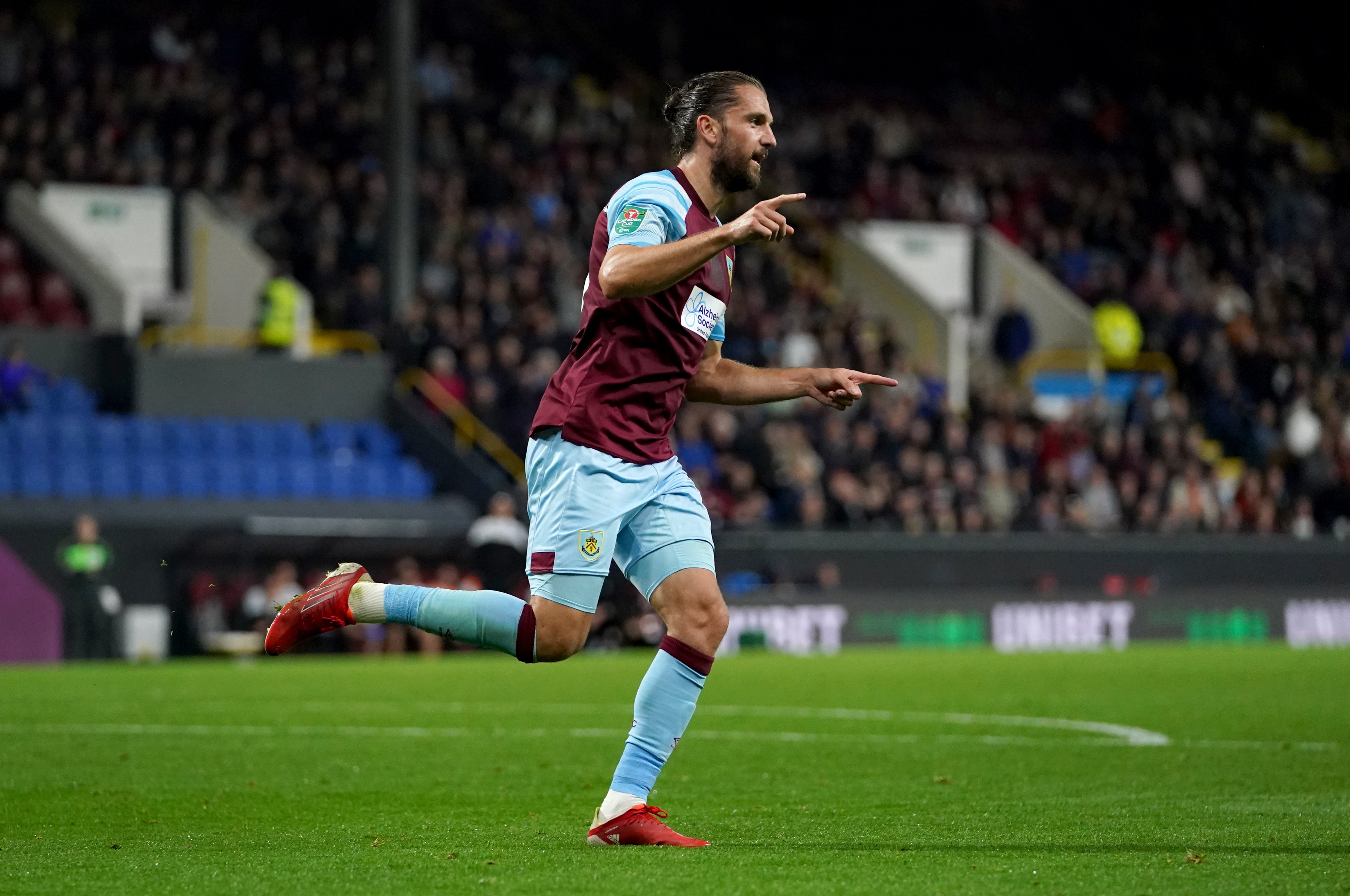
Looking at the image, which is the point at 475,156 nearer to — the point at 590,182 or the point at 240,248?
the point at 590,182

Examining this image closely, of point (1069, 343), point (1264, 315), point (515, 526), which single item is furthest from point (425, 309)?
point (1264, 315)

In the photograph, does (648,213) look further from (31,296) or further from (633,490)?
(31,296)

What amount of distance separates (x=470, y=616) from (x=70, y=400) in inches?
633

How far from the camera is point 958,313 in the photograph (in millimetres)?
26672

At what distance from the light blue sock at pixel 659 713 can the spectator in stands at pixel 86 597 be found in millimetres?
12752

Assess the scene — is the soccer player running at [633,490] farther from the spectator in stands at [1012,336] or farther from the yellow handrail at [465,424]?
the spectator in stands at [1012,336]

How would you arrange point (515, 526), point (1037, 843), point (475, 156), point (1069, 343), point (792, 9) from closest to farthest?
1. point (1037, 843)
2. point (515, 526)
3. point (475, 156)
4. point (1069, 343)
5. point (792, 9)

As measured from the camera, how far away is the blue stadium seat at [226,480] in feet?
64.6

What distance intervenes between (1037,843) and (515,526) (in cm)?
1424

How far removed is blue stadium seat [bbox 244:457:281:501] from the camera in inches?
782

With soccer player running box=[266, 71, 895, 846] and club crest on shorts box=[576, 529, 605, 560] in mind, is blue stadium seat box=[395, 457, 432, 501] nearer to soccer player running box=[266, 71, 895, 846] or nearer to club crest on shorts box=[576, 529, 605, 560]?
soccer player running box=[266, 71, 895, 846]

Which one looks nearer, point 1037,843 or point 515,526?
point 1037,843

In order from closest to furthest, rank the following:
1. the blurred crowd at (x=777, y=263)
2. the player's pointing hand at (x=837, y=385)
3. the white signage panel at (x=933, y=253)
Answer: the player's pointing hand at (x=837, y=385)
the blurred crowd at (x=777, y=263)
the white signage panel at (x=933, y=253)

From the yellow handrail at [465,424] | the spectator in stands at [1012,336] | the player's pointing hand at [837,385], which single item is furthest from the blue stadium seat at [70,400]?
the player's pointing hand at [837,385]
